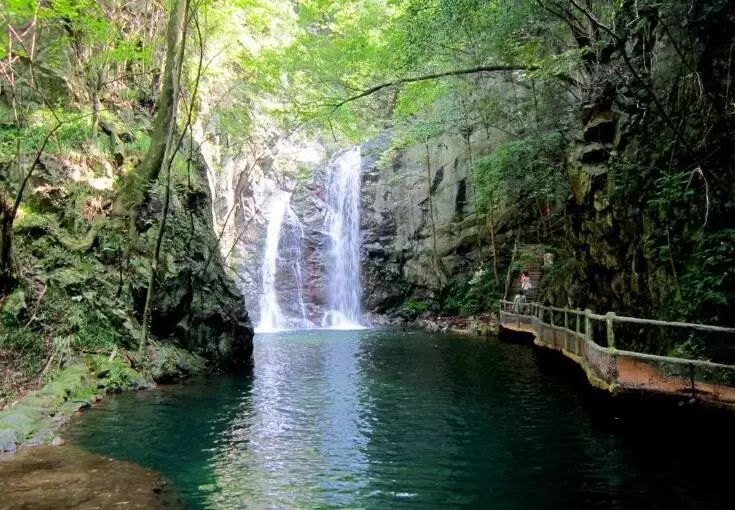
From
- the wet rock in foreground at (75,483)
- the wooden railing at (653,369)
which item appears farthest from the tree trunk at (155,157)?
the wooden railing at (653,369)

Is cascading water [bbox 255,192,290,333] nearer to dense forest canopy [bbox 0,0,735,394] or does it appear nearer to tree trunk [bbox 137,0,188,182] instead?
dense forest canopy [bbox 0,0,735,394]

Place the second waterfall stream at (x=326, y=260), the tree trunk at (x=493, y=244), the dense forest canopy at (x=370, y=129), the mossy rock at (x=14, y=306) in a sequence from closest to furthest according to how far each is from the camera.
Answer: the dense forest canopy at (x=370, y=129) → the mossy rock at (x=14, y=306) → the tree trunk at (x=493, y=244) → the second waterfall stream at (x=326, y=260)

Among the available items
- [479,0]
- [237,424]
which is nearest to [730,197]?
[479,0]

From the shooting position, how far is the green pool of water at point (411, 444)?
6344mm

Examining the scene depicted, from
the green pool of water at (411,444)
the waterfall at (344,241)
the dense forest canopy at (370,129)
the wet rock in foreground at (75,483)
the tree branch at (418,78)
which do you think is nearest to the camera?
the wet rock in foreground at (75,483)

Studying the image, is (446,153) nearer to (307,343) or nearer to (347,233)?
(347,233)

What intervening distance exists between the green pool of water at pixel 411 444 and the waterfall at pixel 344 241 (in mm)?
17821

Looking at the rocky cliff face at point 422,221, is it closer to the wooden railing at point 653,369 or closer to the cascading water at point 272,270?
the cascading water at point 272,270

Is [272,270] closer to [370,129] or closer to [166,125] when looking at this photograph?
[370,129]

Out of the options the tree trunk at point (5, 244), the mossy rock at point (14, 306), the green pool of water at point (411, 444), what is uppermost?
the tree trunk at point (5, 244)

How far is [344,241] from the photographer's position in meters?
33.8

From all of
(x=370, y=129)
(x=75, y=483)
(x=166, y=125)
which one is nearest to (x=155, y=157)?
(x=166, y=125)

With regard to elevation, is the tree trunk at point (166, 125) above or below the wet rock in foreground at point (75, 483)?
above

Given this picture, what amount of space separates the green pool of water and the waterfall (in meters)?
17.8
